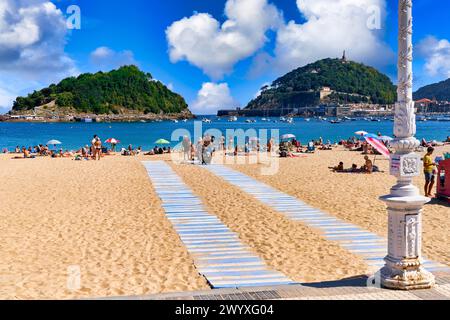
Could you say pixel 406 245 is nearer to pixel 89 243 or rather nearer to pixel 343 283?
pixel 343 283

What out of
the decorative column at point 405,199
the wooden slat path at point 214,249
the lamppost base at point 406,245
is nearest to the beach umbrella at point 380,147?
the decorative column at point 405,199

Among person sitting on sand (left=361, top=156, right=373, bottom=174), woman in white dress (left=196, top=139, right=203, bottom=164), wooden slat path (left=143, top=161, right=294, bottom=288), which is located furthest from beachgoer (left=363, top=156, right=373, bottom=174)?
wooden slat path (left=143, top=161, right=294, bottom=288)

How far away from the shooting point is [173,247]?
9.18m

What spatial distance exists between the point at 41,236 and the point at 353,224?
Result: 6.94 metres

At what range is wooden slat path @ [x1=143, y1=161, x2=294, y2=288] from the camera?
7141 mm

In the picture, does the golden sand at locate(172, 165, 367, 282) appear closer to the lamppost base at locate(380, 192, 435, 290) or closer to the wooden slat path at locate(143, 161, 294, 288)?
the wooden slat path at locate(143, 161, 294, 288)

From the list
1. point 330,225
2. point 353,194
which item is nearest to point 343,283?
point 330,225

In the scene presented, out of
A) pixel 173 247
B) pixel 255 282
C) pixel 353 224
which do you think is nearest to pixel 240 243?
pixel 173 247

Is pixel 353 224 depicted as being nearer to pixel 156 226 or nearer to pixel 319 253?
pixel 319 253

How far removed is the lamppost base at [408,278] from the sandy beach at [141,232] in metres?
1.01

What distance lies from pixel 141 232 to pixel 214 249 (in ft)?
7.38

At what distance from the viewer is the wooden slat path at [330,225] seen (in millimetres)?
8383

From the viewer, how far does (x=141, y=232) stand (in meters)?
10.5

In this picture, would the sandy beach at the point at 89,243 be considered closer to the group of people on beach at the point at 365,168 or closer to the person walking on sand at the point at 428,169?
the person walking on sand at the point at 428,169
